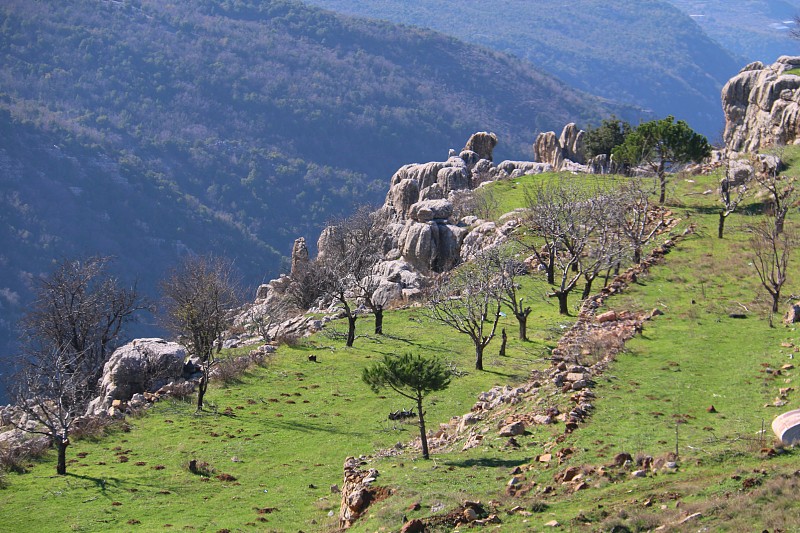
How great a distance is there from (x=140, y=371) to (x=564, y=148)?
72911 mm

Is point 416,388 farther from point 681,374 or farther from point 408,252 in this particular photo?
point 408,252

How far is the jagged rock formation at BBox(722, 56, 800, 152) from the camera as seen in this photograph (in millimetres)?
72938

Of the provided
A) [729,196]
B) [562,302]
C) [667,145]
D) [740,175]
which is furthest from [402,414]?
[667,145]

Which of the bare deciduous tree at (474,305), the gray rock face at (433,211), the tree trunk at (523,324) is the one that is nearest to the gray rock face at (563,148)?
the gray rock face at (433,211)

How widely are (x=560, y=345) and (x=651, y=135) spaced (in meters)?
33.4

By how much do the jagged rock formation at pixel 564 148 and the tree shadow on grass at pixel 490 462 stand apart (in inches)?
3093

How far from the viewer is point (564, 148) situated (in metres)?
107

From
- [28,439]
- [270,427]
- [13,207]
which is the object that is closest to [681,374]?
[270,427]

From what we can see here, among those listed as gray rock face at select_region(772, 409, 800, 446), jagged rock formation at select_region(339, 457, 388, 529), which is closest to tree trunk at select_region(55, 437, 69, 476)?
jagged rock formation at select_region(339, 457, 388, 529)

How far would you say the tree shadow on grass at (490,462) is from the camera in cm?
2456

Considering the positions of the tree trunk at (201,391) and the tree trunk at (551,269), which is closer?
the tree trunk at (201,391)

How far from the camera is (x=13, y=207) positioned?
173 m

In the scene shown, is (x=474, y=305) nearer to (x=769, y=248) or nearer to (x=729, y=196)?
(x=769, y=248)

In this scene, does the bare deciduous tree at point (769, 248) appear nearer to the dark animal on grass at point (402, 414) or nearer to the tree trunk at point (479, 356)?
the tree trunk at point (479, 356)
